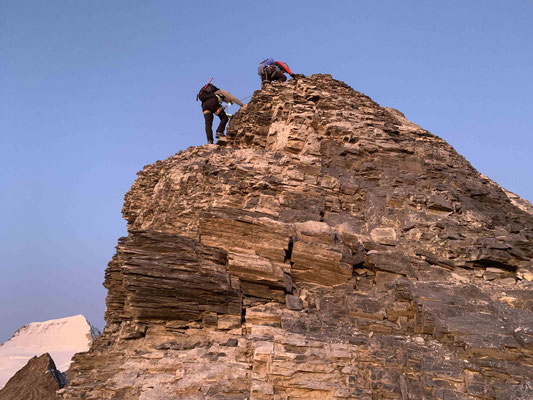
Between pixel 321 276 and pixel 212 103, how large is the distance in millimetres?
11801

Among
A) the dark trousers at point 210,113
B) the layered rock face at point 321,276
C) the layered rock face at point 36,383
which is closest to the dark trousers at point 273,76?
the dark trousers at point 210,113

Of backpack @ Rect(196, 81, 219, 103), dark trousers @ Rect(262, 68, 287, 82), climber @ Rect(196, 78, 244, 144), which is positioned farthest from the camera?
dark trousers @ Rect(262, 68, 287, 82)

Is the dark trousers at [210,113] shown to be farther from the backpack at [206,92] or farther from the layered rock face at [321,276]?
the layered rock face at [321,276]

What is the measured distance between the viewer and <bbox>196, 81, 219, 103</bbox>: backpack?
71.5ft

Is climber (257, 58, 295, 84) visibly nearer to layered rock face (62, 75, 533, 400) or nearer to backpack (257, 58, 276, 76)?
backpack (257, 58, 276, 76)

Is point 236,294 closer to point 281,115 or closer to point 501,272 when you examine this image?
point 501,272

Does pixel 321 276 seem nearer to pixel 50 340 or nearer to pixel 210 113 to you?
pixel 210 113

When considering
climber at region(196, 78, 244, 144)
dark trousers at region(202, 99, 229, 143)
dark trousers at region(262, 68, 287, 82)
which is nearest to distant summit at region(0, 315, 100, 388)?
dark trousers at region(202, 99, 229, 143)

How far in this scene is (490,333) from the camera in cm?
1018

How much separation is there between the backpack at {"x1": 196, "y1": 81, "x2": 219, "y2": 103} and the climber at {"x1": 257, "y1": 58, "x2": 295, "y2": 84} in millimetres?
2546

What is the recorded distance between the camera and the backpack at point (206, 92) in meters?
21.8

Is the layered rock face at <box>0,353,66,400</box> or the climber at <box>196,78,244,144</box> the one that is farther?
the climber at <box>196,78,244,144</box>

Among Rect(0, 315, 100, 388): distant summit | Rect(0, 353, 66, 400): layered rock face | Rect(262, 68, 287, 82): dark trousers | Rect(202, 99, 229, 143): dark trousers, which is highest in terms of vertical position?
Rect(262, 68, 287, 82): dark trousers

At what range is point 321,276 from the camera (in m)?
12.5
